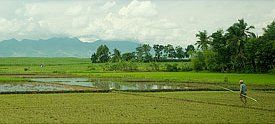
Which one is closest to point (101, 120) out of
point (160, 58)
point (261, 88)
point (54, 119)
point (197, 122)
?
point (54, 119)

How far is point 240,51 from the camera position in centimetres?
6506

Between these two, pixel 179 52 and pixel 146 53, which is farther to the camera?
pixel 179 52

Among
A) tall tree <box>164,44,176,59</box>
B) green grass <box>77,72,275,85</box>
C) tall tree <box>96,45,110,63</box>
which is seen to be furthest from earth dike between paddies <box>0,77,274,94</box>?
tall tree <box>164,44,176,59</box>

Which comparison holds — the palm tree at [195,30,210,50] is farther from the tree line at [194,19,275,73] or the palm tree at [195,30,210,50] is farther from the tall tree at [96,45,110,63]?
the tall tree at [96,45,110,63]

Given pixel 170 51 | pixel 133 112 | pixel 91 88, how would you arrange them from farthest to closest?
pixel 170 51 < pixel 91 88 < pixel 133 112

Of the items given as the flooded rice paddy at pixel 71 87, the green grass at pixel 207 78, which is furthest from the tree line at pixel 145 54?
the flooded rice paddy at pixel 71 87

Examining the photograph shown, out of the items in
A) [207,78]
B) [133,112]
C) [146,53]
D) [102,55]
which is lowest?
[133,112]

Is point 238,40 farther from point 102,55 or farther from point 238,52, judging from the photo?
point 102,55

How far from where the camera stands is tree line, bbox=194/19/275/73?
62062mm

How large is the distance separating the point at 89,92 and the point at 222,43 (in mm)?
41449

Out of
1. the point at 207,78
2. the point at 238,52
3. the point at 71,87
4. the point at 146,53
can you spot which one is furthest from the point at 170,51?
the point at 71,87

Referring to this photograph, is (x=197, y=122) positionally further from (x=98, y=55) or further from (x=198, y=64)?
(x=98, y=55)

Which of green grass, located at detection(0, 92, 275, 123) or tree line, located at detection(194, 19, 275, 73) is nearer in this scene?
green grass, located at detection(0, 92, 275, 123)

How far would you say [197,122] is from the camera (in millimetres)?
15797
